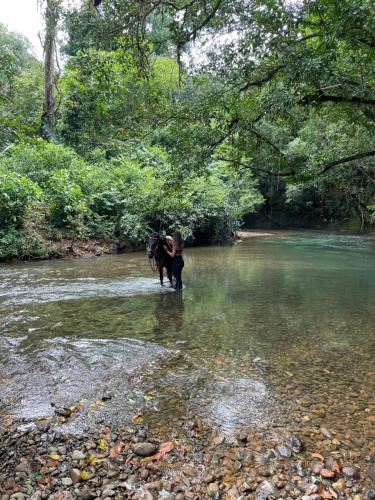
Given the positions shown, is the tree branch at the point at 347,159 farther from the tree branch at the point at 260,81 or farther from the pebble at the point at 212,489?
the pebble at the point at 212,489

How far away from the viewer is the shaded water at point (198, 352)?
3881 mm

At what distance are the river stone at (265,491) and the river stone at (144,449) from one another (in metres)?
0.89

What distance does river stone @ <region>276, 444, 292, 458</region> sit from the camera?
3.19 metres

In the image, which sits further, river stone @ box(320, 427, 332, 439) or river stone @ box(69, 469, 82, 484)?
river stone @ box(320, 427, 332, 439)

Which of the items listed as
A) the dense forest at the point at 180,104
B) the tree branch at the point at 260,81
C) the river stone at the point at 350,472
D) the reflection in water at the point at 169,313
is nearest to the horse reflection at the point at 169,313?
the reflection in water at the point at 169,313

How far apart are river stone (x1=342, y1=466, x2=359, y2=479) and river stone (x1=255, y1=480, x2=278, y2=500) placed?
23.6 inches

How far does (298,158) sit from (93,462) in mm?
9117

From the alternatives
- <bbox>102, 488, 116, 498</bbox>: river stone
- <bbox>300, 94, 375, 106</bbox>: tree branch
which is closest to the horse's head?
<bbox>300, 94, 375, 106</bbox>: tree branch

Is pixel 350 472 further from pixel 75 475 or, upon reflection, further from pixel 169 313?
pixel 169 313

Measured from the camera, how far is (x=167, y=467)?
3.05 metres

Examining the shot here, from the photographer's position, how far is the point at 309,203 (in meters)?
39.3

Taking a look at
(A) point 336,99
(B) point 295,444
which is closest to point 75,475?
(B) point 295,444

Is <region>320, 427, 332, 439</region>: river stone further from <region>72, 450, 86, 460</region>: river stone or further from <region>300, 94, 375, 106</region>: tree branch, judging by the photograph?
<region>300, 94, 375, 106</region>: tree branch

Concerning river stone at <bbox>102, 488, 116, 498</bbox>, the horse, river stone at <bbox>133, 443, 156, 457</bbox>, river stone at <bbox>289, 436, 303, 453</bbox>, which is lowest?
river stone at <bbox>289, 436, 303, 453</bbox>
